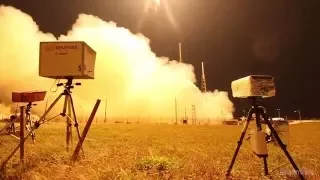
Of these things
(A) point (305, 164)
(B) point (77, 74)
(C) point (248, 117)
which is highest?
(B) point (77, 74)

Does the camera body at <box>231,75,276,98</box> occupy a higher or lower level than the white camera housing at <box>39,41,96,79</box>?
lower

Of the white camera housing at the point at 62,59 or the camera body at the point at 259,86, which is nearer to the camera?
the camera body at the point at 259,86

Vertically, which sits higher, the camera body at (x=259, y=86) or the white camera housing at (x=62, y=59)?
the white camera housing at (x=62, y=59)

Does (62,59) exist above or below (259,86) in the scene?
Result: above

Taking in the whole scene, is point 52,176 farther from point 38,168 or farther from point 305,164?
point 305,164

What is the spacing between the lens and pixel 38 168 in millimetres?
9500

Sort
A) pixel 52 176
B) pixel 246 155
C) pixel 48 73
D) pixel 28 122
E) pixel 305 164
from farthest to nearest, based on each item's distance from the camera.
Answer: pixel 28 122 < pixel 246 155 < pixel 305 164 < pixel 48 73 < pixel 52 176

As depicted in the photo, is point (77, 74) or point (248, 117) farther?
point (77, 74)

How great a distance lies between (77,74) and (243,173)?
17.9ft

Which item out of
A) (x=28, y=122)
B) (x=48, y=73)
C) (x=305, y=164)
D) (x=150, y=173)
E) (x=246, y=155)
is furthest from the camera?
(x=28, y=122)

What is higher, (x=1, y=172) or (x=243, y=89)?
(x=243, y=89)

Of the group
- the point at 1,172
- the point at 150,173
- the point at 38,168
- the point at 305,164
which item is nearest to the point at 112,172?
the point at 150,173

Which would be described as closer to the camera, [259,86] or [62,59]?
[259,86]

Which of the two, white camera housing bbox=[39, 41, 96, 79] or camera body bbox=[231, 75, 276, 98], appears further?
white camera housing bbox=[39, 41, 96, 79]
